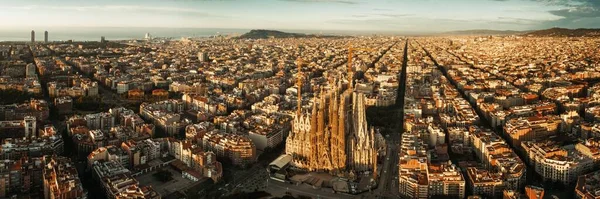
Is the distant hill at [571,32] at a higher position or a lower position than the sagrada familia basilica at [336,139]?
higher

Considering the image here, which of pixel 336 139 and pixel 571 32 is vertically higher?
pixel 571 32

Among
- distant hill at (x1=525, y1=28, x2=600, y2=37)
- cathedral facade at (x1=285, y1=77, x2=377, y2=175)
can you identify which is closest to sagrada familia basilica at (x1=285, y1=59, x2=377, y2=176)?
cathedral facade at (x1=285, y1=77, x2=377, y2=175)

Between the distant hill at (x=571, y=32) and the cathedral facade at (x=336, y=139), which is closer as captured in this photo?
the cathedral facade at (x=336, y=139)

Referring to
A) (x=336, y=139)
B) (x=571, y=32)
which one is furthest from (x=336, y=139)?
(x=571, y=32)

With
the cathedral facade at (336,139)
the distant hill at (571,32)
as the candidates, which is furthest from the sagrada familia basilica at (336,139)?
the distant hill at (571,32)

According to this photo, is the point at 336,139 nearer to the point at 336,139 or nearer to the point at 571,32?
the point at 336,139

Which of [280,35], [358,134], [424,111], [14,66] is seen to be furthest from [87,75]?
[280,35]

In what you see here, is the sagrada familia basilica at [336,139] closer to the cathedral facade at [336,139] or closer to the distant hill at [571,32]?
the cathedral facade at [336,139]

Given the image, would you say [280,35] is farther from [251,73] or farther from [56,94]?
[56,94]
